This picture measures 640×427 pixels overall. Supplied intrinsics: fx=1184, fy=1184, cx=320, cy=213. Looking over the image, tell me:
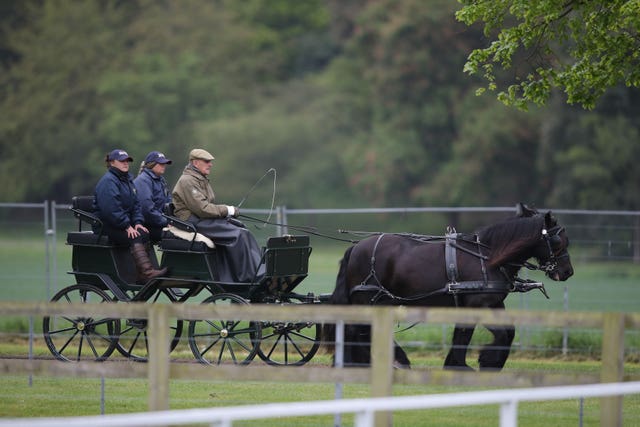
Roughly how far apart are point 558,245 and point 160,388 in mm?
4760

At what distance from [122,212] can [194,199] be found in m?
0.69

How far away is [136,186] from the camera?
11531mm

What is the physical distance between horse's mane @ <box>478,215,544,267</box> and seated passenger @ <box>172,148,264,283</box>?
220 centimetres

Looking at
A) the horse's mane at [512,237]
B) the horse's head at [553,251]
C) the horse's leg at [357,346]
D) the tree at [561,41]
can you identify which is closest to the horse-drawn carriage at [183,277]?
the horse's leg at [357,346]

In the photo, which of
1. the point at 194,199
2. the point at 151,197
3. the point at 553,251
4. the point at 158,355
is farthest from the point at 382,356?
the point at 151,197

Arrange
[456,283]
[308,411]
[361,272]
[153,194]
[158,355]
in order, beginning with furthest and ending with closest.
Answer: [153,194] → [361,272] → [456,283] → [158,355] → [308,411]

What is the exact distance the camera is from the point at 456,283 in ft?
35.7

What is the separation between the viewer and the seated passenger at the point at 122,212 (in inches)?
436

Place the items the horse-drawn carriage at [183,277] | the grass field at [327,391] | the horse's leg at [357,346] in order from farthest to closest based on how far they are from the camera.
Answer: the horse-drawn carriage at [183,277] → the horse's leg at [357,346] → the grass field at [327,391]

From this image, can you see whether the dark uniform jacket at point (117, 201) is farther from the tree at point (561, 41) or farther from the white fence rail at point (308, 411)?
the white fence rail at point (308, 411)

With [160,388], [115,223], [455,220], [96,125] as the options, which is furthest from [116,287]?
[96,125]

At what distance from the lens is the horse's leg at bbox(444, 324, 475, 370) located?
34.4 feet

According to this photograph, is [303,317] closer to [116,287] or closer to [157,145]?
[116,287]

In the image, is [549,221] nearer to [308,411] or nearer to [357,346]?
[357,346]
